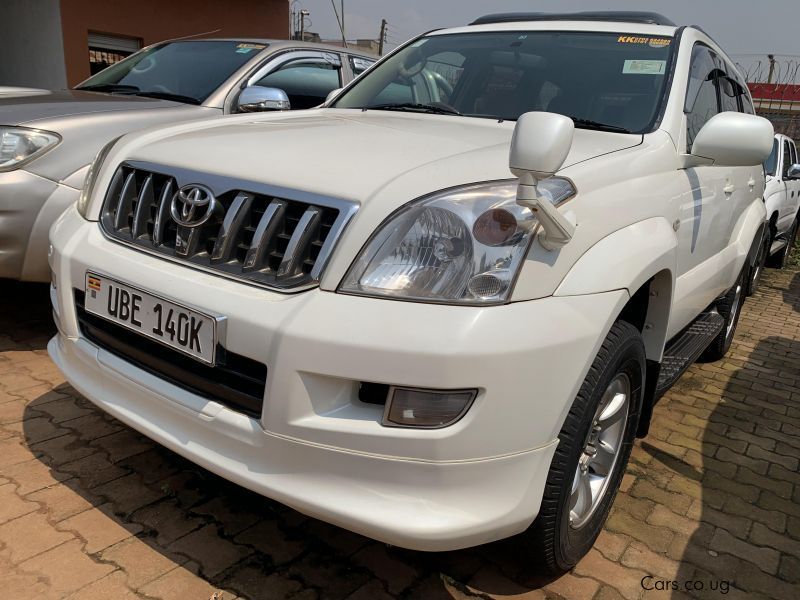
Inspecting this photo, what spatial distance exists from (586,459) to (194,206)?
1.44m

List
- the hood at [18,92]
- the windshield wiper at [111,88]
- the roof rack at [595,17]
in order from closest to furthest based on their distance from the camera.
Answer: the roof rack at [595,17]
the hood at [18,92]
the windshield wiper at [111,88]

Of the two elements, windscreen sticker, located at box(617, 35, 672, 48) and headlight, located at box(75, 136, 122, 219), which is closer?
headlight, located at box(75, 136, 122, 219)

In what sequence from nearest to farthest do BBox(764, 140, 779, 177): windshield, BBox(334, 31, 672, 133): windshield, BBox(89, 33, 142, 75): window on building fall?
BBox(334, 31, 672, 133): windshield
BBox(764, 140, 779, 177): windshield
BBox(89, 33, 142, 75): window on building

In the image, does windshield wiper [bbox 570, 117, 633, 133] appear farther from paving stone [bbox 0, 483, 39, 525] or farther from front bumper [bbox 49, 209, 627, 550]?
paving stone [bbox 0, 483, 39, 525]

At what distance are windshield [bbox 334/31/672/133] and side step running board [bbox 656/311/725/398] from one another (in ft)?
3.39

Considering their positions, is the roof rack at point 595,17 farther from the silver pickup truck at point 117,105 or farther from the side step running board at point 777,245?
the side step running board at point 777,245

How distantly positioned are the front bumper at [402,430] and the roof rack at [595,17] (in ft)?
6.31

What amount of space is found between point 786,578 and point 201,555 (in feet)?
6.35

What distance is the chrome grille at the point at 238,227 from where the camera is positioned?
1694 millimetres

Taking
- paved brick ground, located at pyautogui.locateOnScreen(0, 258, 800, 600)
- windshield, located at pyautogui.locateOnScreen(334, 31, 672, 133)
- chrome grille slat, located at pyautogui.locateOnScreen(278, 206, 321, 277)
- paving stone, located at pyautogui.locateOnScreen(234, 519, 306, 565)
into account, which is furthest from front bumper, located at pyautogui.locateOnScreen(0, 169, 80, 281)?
chrome grille slat, located at pyautogui.locateOnScreen(278, 206, 321, 277)

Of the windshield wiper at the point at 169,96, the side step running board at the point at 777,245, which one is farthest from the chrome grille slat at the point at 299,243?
the side step running board at the point at 777,245

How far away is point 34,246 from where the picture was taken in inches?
132

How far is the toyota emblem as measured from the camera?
6.15 ft

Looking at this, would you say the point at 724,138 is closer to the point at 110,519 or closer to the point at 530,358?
the point at 530,358
